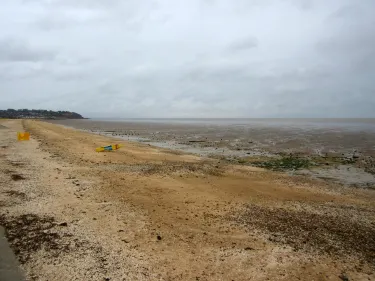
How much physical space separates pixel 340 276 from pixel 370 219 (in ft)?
15.0

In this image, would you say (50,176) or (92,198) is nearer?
(92,198)

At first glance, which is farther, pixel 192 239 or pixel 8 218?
pixel 8 218

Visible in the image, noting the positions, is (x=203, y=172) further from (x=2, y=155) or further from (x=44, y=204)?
(x=2, y=155)

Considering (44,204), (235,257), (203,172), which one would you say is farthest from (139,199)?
(203,172)

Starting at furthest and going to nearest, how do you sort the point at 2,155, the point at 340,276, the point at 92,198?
the point at 2,155
the point at 92,198
the point at 340,276

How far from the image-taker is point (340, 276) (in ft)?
20.1

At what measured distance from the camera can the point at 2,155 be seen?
18359 mm

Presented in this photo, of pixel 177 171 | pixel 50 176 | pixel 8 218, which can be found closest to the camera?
pixel 8 218

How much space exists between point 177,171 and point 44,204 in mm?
8021

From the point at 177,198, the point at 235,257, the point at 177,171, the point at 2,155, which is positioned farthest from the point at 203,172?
the point at 2,155

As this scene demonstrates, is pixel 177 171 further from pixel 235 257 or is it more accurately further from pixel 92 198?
pixel 235 257

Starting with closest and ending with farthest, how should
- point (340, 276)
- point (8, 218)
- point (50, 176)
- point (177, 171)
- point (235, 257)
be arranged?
1. point (340, 276)
2. point (235, 257)
3. point (8, 218)
4. point (50, 176)
5. point (177, 171)

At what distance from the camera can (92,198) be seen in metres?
10.4

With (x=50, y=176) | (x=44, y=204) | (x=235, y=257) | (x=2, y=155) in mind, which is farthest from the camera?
(x=2, y=155)
